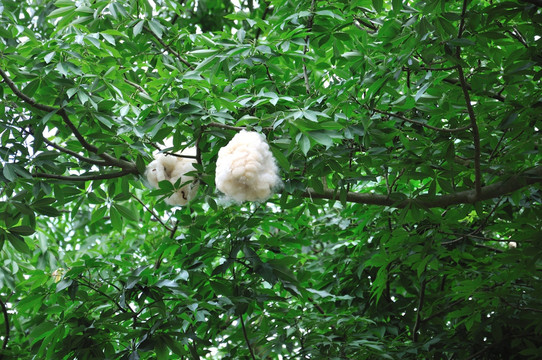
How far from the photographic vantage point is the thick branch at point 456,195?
2.39 metres

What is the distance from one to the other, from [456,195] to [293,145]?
2.59 feet

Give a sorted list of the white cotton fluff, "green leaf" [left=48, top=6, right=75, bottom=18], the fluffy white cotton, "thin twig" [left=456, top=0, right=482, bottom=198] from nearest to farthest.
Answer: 1. the fluffy white cotton
2. "thin twig" [left=456, top=0, right=482, bottom=198]
3. the white cotton fluff
4. "green leaf" [left=48, top=6, right=75, bottom=18]

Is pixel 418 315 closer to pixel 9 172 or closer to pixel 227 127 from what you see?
pixel 227 127

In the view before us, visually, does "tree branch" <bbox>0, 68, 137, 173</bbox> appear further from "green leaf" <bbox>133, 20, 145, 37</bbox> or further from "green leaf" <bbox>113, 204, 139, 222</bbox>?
"green leaf" <bbox>133, 20, 145, 37</bbox>

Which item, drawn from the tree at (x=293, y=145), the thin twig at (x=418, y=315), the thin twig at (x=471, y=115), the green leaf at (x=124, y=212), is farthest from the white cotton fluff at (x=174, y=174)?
the thin twig at (x=418, y=315)

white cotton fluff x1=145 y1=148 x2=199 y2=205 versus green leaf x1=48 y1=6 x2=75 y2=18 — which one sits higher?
green leaf x1=48 y1=6 x2=75 y2=18

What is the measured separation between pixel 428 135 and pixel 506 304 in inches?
34.0

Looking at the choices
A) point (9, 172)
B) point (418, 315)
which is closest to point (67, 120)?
point (9, 172)

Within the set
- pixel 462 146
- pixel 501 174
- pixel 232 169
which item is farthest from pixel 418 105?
pixel 232 169

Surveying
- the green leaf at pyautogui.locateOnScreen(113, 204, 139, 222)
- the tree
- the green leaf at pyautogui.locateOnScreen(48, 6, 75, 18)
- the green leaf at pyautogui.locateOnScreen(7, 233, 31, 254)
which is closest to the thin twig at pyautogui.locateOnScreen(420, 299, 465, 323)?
the tree

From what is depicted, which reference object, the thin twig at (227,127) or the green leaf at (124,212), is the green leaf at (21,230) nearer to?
the green leaf at (124,212)

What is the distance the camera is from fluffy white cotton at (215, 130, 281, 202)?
2076 millimetres

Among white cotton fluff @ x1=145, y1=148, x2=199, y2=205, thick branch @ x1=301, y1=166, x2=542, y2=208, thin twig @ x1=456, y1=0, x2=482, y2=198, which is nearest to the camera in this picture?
thin twig @ x1=456, y1=0, x2=482, y2=198

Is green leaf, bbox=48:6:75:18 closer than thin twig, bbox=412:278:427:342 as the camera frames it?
Yes
